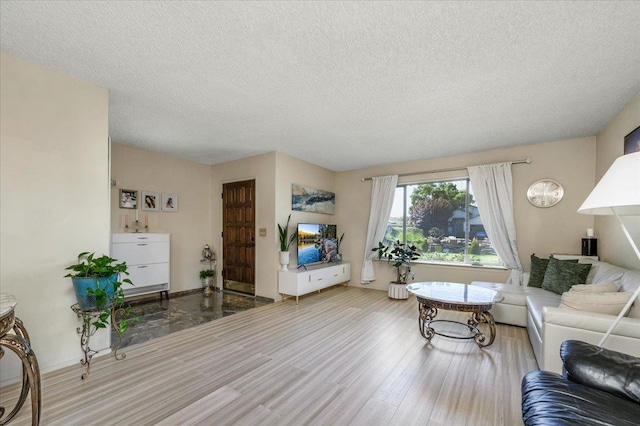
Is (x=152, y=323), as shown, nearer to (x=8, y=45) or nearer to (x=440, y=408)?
(x=8, y=45)

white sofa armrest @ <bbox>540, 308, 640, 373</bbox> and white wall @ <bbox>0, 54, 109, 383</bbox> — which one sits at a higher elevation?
white wall @ <bbox>0, 54, 109, 383</bbox>

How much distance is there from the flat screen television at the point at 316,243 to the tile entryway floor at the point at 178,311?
103 cm

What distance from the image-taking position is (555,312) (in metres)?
2.08

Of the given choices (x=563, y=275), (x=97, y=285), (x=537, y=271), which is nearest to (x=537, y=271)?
(x=537, y=271)

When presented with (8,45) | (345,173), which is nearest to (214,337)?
(8,45)

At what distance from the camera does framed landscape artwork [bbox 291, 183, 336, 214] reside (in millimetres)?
4966

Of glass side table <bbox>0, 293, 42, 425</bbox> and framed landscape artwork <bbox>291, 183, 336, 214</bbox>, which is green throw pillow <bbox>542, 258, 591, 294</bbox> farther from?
glass side table <bbox>0, 293, 42, 425</bbox>

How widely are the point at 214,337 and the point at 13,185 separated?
222 cm

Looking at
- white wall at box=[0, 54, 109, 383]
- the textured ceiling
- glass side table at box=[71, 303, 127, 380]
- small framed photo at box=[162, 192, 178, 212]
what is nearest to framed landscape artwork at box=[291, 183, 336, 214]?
the textured ceiling

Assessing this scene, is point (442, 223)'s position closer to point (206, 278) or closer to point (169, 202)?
point (206, 278)

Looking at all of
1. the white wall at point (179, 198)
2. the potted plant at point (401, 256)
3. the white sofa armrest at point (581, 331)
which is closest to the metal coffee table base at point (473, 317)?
the white sofa armrest at point (581, 331)

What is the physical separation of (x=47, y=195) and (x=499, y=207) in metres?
5.63

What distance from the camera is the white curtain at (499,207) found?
4.13m

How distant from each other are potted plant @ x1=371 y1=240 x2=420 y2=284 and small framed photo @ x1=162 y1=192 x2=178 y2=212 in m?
3.90
